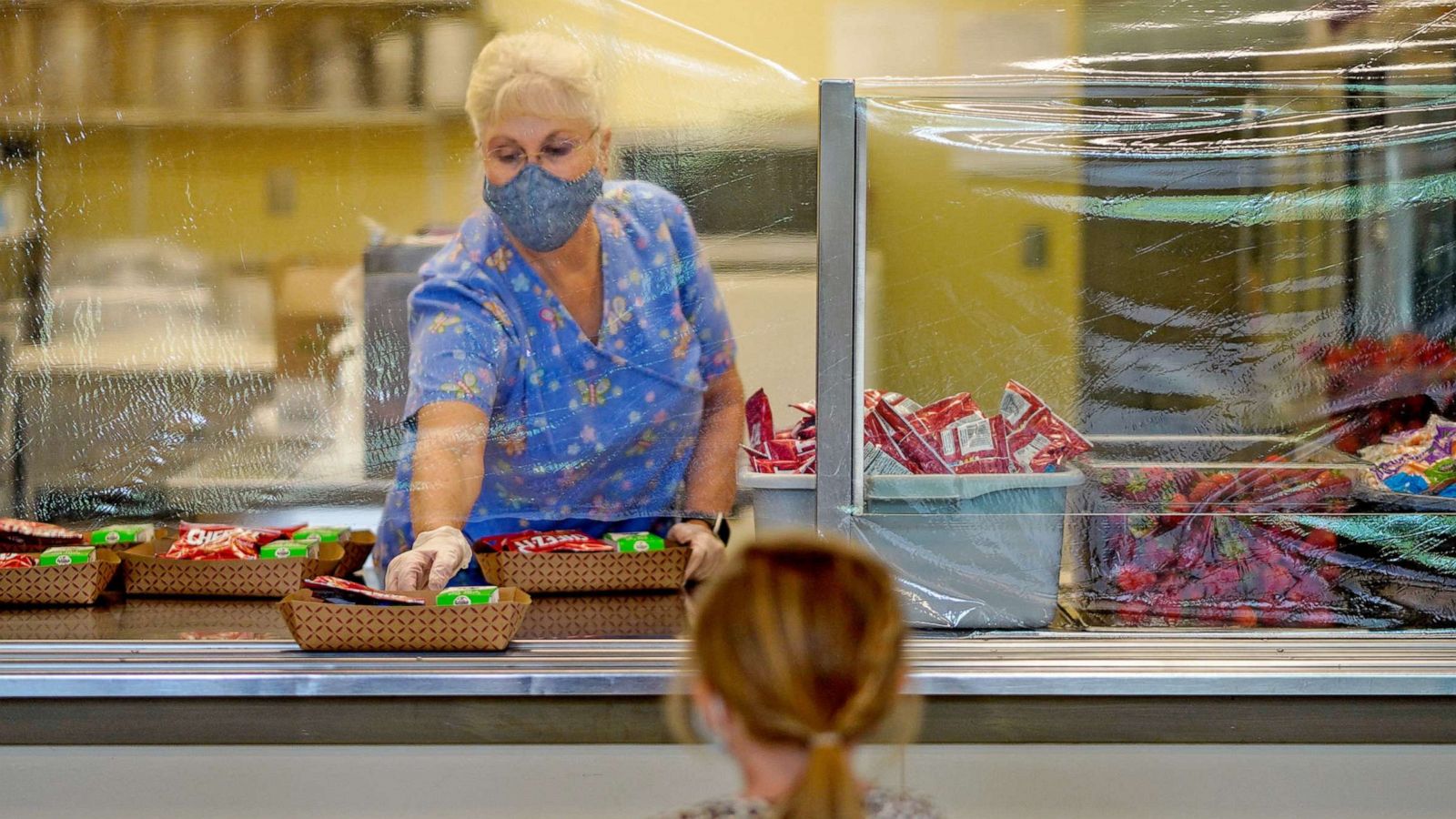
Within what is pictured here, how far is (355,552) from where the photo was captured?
2.34 meters

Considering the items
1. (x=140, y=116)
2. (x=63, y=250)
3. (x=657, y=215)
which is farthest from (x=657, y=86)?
(x=63, y=250)

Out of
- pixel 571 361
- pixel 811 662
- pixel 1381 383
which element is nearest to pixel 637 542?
pixel 571 361

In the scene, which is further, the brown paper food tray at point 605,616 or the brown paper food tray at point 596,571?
the brown paper food tray at point 596,571

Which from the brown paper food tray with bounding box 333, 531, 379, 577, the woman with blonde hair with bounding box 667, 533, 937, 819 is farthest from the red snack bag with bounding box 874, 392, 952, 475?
the woman with blonde hair with bounding box 667, 533, 937, 819

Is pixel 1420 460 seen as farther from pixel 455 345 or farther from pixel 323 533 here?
pixel 323 533

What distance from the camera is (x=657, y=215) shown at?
2127mm

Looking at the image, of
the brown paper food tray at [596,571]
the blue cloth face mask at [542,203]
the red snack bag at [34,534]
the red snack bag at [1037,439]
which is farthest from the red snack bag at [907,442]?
the red snack bag at [34,534]

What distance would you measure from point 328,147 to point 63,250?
1.50 ft

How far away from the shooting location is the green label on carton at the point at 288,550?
221 cm

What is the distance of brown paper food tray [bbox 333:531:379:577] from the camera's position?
2.29 meters

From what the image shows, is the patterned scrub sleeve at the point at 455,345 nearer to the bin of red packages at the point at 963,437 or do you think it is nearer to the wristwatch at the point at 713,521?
the wristwatch at the point at 713,521

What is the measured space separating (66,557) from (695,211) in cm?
109

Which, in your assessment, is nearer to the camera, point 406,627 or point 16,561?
point 406,627

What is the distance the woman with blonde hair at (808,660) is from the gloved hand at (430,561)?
1191 millimetres
